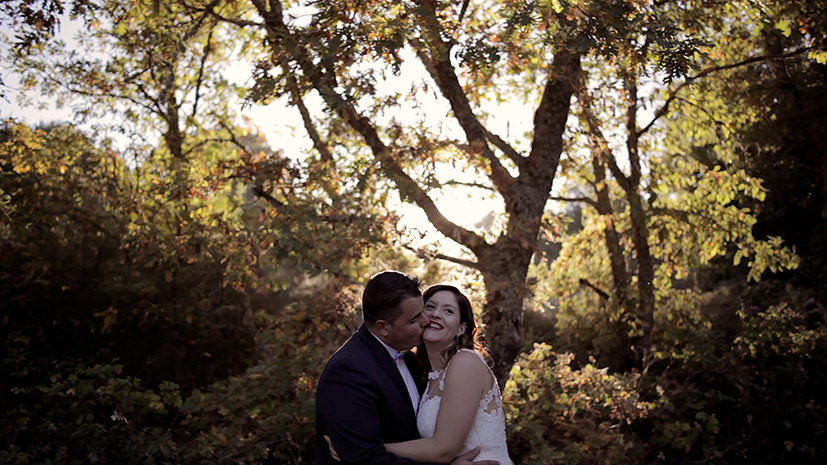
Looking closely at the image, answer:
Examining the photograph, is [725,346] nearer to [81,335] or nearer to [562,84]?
[562,84]

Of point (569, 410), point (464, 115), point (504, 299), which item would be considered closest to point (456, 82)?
point (464, 115)

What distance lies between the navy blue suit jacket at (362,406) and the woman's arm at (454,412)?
0.11 metres

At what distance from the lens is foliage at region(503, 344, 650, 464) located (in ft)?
26.0

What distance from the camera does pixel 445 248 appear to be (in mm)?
8898

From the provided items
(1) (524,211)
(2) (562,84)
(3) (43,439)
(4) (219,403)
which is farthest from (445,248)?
(3) (43,439)

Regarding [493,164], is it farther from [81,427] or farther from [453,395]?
[81,427]

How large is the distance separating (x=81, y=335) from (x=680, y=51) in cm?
834

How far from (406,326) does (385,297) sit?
19 centimetres

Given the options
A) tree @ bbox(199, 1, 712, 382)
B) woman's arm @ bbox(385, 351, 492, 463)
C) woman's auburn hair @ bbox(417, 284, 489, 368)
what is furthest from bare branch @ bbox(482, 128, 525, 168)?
woman's arm @ bbox(385, 351, 492, 463)

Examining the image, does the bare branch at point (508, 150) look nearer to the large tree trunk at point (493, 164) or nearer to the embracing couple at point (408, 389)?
the large tree trunk at point (493, 164)

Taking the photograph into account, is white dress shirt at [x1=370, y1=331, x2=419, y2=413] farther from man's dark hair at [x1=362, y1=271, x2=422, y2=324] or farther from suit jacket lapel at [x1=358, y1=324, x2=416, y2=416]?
man's dark hair at [x1=362, y1=271, x2=422, y2=324]

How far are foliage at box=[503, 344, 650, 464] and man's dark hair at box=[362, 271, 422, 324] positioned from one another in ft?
15.3

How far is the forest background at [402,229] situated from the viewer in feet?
22.6

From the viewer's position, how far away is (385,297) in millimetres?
3422
